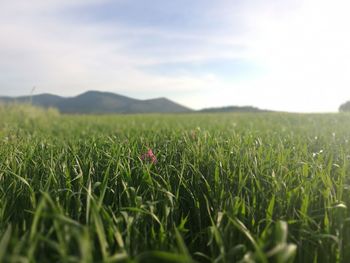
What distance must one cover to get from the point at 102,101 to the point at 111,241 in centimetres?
17993

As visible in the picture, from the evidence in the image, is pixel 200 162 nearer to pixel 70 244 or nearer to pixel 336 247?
pixel 336 247

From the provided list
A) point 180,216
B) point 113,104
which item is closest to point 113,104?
point 113,104

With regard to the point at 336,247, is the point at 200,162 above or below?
above

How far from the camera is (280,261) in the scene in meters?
0.82

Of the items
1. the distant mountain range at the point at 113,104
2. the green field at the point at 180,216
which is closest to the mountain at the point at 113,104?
the distant mountain range at the point at 113,104

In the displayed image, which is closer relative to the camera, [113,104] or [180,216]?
[180,216]

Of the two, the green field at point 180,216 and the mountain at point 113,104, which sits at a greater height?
the mountain at point 113,104

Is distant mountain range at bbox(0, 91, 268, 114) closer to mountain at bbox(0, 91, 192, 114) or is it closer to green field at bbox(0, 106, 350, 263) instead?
mountain at bbox(0, 91, 192, 114)

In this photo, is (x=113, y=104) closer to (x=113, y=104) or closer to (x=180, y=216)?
(x=113, y=104)

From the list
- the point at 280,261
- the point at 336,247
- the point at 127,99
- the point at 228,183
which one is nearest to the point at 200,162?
the point at 228,183

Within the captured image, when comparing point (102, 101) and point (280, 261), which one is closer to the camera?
point (280, 261)

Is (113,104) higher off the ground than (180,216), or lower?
higher

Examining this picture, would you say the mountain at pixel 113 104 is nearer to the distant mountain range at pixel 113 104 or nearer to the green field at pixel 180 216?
the distant mountain range at pixel 113 104

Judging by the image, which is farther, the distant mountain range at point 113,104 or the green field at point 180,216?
the distant mountain range at point 113,104
